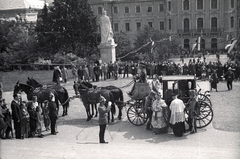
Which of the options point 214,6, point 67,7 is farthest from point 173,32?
point 67,7

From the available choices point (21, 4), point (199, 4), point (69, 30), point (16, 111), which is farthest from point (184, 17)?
point (16, 111)

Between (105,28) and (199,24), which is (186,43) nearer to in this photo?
Answer: (199,24)

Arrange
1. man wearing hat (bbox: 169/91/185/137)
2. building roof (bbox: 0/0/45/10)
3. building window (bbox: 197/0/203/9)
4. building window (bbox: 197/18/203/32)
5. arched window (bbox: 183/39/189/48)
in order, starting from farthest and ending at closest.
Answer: building roof (bbox: 0/0/45/10) → arched window (bbox: 183/39/189/48) → building window (bbox: 197/18/203/32) → building window (bbox: 197/0/203/9) → man wearing hat (bbox: 169/91/185/137)

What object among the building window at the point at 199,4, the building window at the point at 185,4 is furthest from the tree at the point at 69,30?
the building window at the point at 199,4

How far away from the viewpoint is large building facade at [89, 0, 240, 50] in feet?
207

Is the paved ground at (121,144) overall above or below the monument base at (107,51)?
below

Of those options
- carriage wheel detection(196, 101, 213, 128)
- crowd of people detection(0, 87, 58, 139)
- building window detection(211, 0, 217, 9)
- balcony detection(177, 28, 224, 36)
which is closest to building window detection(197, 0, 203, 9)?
building window detection(211, 0, 217, 9)

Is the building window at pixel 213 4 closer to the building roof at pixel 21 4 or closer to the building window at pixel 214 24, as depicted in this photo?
the building window at pixel 214 24

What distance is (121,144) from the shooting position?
420 inches

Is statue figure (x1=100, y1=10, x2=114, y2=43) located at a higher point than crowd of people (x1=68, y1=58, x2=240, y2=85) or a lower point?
higher

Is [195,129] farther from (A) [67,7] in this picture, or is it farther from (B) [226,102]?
(A) [67,7]

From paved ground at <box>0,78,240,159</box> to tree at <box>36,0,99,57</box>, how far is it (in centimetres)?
2972

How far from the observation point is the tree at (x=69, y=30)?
4272cm

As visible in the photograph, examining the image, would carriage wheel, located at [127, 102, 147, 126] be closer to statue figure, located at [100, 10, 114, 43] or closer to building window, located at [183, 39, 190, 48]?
statue figure, located at [100, 10, 114, 43]
